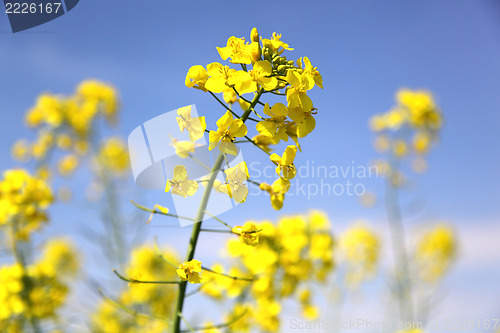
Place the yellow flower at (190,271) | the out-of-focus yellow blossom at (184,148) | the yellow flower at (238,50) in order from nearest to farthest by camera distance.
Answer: the yellow flower at (190,271), the yellow flower at (238,50), the out-of-focus yellow blossom at (184,148)

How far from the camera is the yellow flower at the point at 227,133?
137 cm

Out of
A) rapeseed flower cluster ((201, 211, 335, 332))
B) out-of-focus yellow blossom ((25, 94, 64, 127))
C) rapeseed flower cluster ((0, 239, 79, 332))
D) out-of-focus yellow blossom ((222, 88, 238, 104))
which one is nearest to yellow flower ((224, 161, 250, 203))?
out-of-focus yellow blossom ((222, 88, 238, 104))

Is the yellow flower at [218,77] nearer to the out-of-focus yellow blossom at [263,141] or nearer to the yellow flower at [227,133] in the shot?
the yellow flower at [227,133]

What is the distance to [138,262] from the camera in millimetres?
6484

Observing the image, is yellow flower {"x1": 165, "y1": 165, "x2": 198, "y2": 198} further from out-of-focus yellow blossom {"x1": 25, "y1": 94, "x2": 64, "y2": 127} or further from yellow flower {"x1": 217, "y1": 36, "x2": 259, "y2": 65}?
out-of-focus yellow blossom {"x1": 25, "y1": 94, "x2": 64, "y2": 127}

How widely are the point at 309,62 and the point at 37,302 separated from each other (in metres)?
3.90

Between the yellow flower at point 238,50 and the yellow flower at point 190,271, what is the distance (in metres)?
0.87

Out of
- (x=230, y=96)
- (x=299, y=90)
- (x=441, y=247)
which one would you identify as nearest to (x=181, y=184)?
(x=230, y=96)

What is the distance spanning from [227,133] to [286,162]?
0.29m

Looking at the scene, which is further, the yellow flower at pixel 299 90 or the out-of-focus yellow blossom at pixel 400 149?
the out-of-focus yellow blossom at pixel 400 149

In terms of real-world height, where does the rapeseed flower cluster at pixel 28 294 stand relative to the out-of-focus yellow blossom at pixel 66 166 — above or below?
below

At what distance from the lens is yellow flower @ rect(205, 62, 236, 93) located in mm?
1435

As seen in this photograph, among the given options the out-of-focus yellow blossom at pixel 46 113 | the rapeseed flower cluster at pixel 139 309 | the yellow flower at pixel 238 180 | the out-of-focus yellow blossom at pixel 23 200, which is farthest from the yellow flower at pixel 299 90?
the out-of-focus yellow blossom at pixel 46 113

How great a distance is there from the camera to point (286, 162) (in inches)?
58.3
